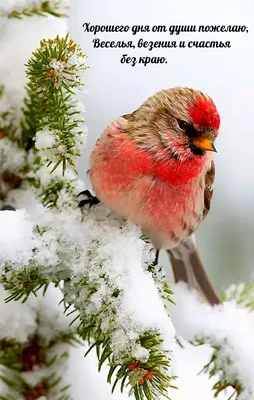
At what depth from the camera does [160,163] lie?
0.67 meters

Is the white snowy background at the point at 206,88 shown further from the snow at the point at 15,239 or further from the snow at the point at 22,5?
the snow at the point at 15,239

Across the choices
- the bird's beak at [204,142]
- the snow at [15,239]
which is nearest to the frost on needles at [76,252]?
the snow at [15,239]

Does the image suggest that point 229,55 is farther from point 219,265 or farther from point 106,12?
point 219,265

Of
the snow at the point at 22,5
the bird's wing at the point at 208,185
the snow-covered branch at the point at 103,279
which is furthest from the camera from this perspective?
the bird's wing at the point at 208,185

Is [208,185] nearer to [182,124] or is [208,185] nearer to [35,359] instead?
[182,124]

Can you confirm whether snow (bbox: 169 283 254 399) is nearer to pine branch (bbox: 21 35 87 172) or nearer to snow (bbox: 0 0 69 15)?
pine branch (bbox: 21 35 87 172)

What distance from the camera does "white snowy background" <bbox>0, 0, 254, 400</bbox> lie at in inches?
25.1

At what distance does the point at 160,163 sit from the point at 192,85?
384 millimetres

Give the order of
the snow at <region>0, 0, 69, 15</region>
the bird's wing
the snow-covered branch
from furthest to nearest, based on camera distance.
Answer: the bird's wing
the snow at <region>0, 0, 69, 15</region>
the snow-covered branch

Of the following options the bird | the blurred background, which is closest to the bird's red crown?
the bird

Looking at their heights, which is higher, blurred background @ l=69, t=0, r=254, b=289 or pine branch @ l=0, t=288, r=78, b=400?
blurred background @ l=69, t=0, r=254, b=289

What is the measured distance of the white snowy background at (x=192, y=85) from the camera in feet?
2.09

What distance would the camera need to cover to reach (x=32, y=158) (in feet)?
2.08

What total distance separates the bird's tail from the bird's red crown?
0.22 metres
